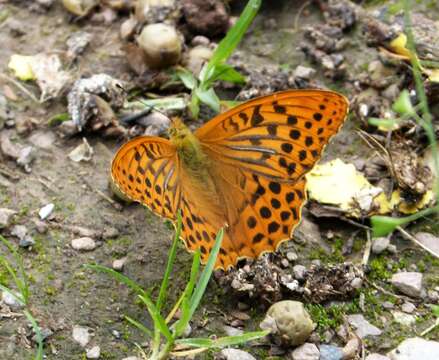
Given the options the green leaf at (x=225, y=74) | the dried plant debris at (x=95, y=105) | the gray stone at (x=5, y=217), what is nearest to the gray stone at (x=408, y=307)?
the green leaf at (x=225, y=74)

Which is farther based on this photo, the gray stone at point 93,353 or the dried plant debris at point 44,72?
the dried plant debris at point 44,72

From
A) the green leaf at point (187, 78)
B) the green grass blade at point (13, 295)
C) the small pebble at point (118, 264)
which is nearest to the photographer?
the green grass blade at point (13, 295)

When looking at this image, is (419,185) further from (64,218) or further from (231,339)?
(64,218)

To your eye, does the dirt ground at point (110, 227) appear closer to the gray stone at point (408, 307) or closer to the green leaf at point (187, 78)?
the gray stone at point (408, 307)

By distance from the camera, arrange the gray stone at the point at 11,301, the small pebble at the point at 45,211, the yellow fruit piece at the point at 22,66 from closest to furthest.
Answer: the gray stone at the point at 11,301
the small pebble at the point at 45,211
the yellow fruit piece at the point at 22,66

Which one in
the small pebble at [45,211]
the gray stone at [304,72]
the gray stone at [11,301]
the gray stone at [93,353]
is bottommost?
the gray stone at [93,353]

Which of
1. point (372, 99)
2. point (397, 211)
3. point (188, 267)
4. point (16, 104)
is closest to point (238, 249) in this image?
point (188, 267)

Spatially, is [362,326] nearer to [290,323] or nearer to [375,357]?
[375,357]
